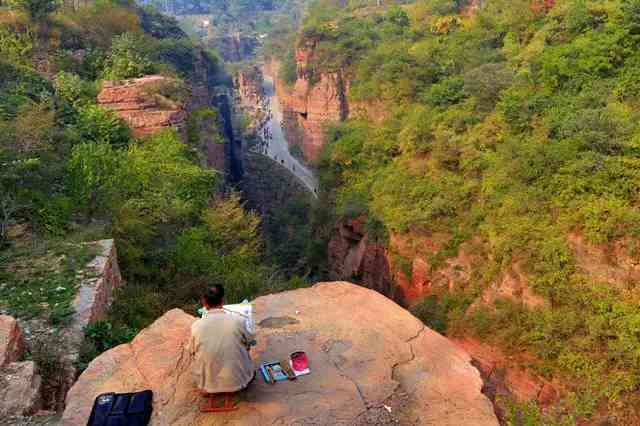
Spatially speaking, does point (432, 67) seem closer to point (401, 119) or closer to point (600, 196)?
point (401, 119)

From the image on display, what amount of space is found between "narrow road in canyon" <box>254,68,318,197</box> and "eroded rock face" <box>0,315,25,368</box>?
28020mm

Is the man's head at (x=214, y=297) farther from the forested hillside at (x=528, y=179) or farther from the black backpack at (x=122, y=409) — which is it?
the forested hillside at (x=528, y=179)

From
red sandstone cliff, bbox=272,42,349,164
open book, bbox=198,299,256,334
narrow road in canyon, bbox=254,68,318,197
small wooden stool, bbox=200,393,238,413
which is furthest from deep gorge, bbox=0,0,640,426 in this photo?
narrow road in canyon, bbox=254,68,318,197

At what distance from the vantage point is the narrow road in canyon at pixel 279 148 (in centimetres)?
3815

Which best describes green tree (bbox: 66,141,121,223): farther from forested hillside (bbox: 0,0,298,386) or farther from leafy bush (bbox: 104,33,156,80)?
leafy bush (bbox: 104,33,156,80)

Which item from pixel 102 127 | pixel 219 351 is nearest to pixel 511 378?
pixel 219 351

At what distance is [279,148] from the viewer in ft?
151

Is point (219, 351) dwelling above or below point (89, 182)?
above

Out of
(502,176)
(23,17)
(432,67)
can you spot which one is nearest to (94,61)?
(23,17)

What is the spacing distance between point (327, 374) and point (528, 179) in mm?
11075

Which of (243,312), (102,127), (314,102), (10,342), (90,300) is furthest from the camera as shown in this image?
(314,102)

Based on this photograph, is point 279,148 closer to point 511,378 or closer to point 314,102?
point 314,102

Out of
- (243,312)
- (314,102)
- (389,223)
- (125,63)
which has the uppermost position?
(125,63)

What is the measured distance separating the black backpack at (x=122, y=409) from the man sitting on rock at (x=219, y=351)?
571 mm
